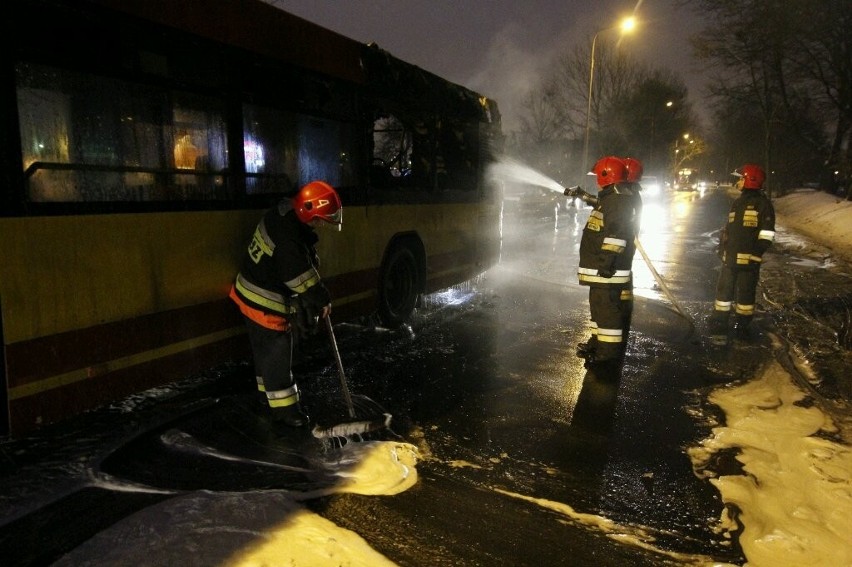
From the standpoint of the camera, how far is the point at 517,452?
3.80 meters

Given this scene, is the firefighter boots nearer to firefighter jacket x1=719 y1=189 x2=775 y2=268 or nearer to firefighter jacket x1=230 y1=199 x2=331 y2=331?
firefighter jacket x1=230 y1=199 x2=331 y2=331

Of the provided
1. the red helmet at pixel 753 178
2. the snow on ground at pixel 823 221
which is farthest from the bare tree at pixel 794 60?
the red helmet at pixel 753 178

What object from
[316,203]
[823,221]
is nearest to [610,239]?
[316,203]

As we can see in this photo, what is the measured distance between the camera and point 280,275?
364 centimetres

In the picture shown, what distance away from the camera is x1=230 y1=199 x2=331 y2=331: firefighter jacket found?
3602mm

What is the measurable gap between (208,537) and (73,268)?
1.83m

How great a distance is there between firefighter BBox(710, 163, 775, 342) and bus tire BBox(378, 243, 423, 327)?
11.9ft

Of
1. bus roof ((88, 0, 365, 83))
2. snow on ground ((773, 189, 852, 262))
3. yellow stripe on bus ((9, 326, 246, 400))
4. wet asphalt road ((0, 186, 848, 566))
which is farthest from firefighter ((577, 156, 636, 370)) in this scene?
snow on ground ((773, 189, 852, 262))

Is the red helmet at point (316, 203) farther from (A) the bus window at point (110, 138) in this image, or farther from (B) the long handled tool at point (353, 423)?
(A) the bus window at point (110, 138)

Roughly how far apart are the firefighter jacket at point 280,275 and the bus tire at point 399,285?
2543mm

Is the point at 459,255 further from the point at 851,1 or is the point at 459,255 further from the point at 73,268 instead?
the point at 851,1

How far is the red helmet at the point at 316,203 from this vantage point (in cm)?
364

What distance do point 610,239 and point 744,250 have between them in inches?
98.9

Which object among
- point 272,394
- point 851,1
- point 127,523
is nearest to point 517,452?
point 272,394
